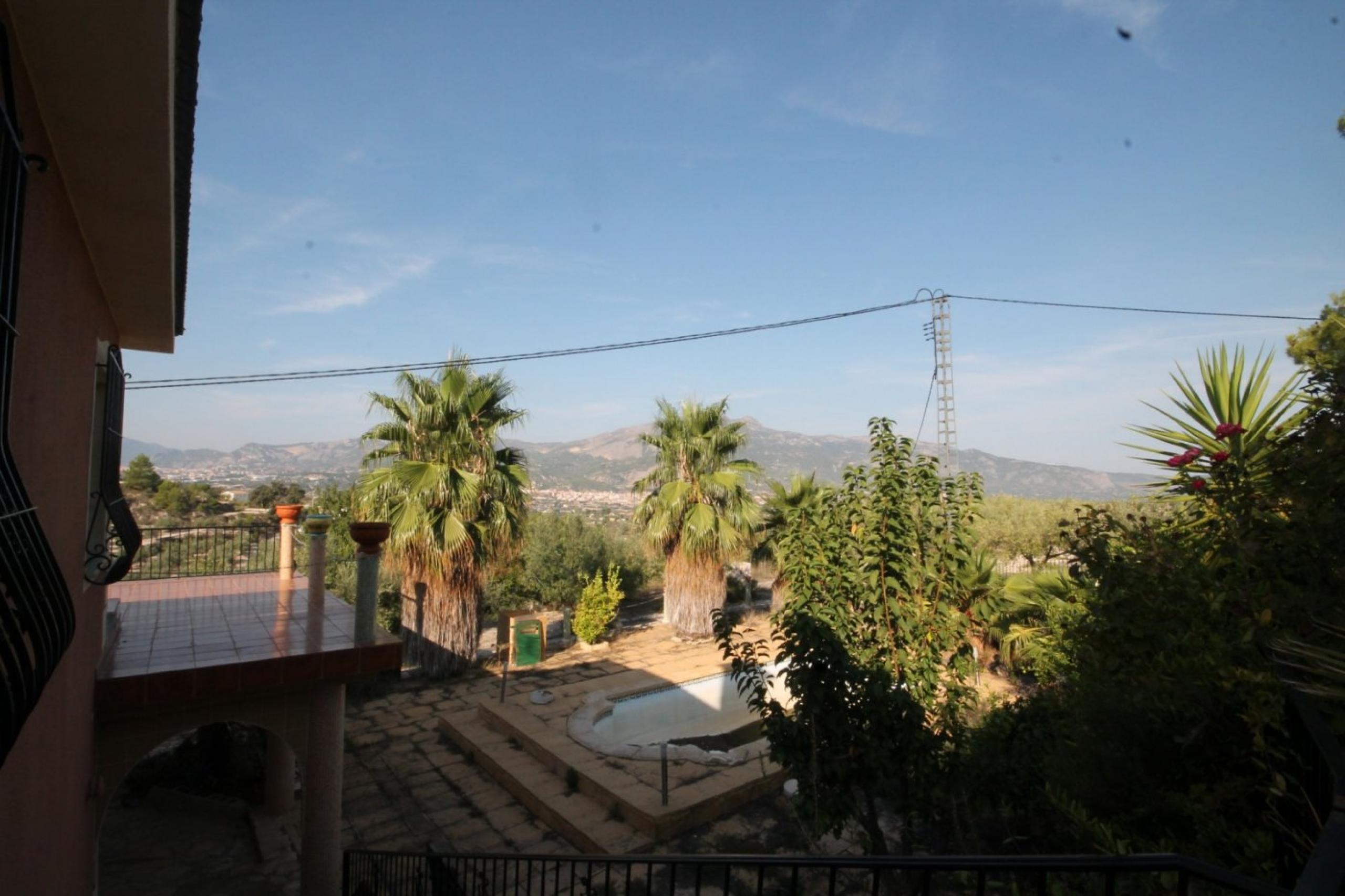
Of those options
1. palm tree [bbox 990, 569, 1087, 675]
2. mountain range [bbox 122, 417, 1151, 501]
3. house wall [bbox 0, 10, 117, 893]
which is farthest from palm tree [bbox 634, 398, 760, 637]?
mountain range [bbox 122, 417, 1151, 501]

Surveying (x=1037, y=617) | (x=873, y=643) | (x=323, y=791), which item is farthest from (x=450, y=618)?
(x=1037, y=617)

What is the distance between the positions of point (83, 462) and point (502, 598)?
12.4m

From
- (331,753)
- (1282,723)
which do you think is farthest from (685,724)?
(1282,723)

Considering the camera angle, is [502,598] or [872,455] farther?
[502,598]

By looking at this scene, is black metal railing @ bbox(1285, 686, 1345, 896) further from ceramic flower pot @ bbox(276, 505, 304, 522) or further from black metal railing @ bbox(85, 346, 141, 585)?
ceramic flower pot @ bbox(276, 505, 304, 522)

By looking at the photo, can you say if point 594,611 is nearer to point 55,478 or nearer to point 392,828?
point 392,828

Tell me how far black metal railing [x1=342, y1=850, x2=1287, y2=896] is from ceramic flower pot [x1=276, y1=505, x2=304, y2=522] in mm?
3903

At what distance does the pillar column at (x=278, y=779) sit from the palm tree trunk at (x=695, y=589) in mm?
8568

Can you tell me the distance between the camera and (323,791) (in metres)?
5.64

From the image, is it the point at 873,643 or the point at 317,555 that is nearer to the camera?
the point at 873,643

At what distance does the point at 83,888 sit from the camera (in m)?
4.45

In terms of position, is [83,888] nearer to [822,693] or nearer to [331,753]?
[331,753]

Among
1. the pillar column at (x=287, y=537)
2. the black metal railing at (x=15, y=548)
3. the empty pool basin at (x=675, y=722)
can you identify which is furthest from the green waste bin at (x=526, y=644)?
Result: the black metal railing at (x=15, y=548)

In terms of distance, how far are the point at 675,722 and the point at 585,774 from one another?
4.26m
